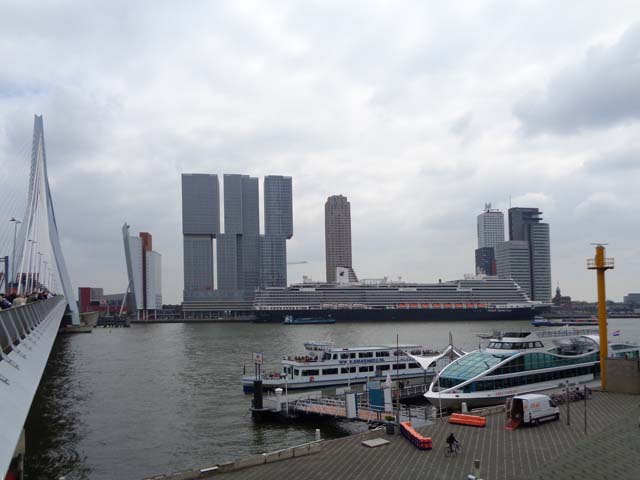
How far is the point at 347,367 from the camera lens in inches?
1487

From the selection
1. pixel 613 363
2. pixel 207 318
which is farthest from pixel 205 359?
pixel 207 318

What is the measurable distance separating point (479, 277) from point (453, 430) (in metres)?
136

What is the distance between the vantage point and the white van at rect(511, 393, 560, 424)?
17891mm

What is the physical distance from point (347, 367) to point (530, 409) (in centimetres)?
2060

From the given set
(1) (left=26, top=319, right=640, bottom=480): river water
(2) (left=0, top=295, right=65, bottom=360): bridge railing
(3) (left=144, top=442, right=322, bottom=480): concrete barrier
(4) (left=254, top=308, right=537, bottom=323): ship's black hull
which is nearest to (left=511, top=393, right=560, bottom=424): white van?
(3) (left=144, top=442, right=322, bottom=480): concrete barrier

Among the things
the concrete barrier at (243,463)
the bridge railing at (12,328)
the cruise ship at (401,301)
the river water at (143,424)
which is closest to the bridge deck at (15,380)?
the bridge railing at (12,328)

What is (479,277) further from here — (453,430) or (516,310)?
(453,430)

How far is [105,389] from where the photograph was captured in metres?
38.5

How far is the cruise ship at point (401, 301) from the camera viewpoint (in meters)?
138

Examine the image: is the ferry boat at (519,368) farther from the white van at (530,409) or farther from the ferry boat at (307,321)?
the ferry boat at (307,321)

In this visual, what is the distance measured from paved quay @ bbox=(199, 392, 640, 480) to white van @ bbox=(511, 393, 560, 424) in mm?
268

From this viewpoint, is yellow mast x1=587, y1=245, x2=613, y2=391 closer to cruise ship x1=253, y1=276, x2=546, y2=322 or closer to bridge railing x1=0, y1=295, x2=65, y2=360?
bridge railing x1=0, y1=295, x2=65, y2=360

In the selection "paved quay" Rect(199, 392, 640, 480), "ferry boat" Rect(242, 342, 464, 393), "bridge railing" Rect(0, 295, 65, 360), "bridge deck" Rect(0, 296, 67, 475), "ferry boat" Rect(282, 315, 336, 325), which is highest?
"bridge railing" Rect(0, 295, 65, 360)

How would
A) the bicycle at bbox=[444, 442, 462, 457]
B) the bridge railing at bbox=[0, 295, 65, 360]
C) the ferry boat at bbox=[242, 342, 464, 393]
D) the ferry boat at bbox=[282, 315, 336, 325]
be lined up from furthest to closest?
the ferry boat at bbox=[282, 315, 336, 325] → the ferry boat at bbox=[242, 342, 464, 393] → the bicycle at bbox=[444, 442, 462, 457] → the bridge railing at bbox=[0, 295, 65, 360]
